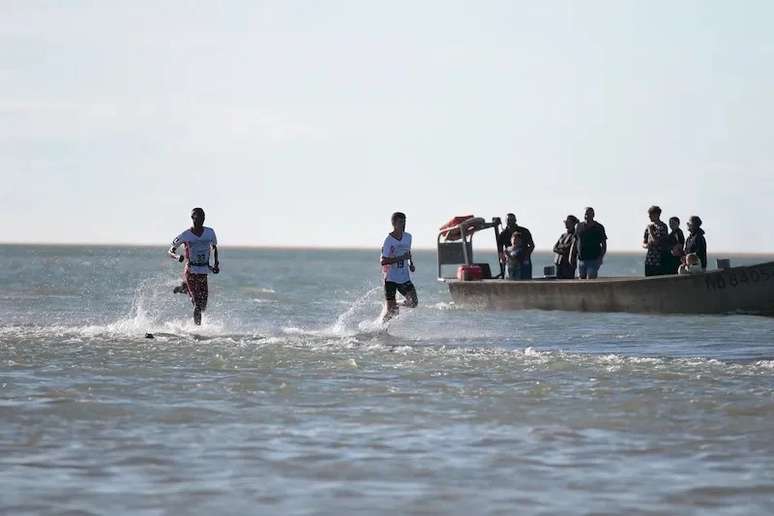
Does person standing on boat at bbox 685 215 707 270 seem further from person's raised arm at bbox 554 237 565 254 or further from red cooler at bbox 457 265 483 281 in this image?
red cooler at bbox 457 265 483 281

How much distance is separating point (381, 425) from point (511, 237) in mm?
16955

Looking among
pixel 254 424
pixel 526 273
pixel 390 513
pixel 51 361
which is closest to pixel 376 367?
pixel 51 361

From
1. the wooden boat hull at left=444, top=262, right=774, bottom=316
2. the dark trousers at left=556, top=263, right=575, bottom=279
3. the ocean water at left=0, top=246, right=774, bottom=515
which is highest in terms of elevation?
the dark trousers at left=556, top=263, right=575, bottom=279

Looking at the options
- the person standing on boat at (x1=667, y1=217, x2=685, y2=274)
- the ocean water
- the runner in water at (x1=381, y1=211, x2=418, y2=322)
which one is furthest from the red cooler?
the runner in water at (x1=381, y1=211, x2=418, y2=322)

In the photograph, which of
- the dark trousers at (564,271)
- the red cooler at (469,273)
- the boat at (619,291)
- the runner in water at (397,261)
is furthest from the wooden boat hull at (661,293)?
the runner in water at (397,261)

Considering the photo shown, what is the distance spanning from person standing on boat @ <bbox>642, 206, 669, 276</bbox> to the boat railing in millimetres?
4228

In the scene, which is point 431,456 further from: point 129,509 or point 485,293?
point 485,293

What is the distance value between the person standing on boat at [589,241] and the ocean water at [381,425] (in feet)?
19.0

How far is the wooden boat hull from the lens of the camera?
74.5ft

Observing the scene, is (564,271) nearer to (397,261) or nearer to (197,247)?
(397,261)

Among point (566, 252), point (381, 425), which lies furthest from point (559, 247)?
point (381, 425)

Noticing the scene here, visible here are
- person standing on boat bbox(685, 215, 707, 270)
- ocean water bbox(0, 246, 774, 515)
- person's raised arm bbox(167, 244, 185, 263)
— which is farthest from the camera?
person standing on boat bbox(685, 215, 707, 270)

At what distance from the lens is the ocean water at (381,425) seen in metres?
6.73

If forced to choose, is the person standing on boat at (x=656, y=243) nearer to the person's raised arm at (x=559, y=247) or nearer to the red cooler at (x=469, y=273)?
the person's raised arm at (x=559, y=247)
